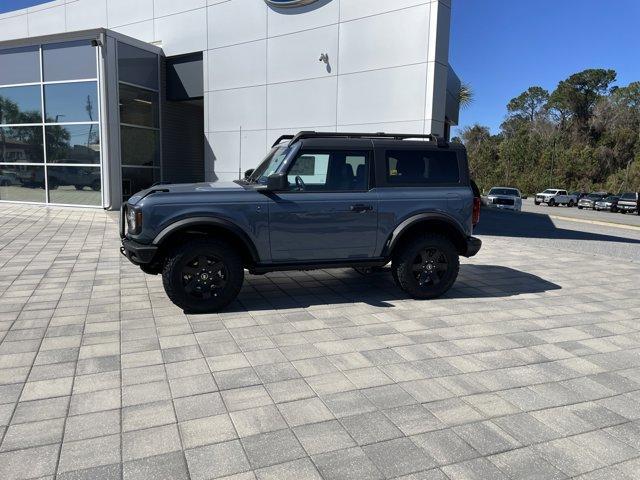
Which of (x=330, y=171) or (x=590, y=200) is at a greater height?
(x=330, y=171)

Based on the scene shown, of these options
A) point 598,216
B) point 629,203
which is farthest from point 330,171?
point 629,203

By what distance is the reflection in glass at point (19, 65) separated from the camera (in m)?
16.1

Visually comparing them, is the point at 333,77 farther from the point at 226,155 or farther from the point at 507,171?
the point at 507,171

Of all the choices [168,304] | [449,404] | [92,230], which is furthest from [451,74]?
[449,404]

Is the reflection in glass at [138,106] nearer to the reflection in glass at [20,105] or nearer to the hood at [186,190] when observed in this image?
the reflection in glass at [20,105]

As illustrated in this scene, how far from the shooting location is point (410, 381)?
3.75 metres

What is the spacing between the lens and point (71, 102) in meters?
15.7

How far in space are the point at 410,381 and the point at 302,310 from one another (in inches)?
79.8

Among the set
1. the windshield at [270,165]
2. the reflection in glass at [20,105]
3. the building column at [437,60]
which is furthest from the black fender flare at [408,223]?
the reflection in glass at [20,105]

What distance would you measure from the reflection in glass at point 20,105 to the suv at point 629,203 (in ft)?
119

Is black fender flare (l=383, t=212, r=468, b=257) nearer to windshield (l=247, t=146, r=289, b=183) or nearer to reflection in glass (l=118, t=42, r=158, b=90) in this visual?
windshield (l=247, t=146, r=289, b=183)

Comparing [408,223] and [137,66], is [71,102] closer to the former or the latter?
[137,66]

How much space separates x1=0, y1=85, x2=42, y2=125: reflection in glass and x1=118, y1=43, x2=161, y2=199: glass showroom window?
9.53 ft

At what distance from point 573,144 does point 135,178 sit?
64139 millimetres
